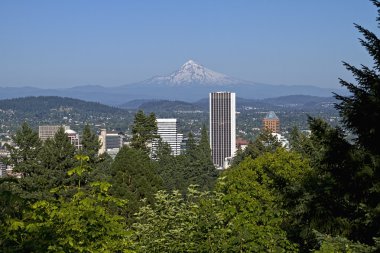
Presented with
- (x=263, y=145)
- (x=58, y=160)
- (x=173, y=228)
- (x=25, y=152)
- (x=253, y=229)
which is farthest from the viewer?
(x=263, y=145)

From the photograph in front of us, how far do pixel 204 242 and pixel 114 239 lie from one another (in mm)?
2613

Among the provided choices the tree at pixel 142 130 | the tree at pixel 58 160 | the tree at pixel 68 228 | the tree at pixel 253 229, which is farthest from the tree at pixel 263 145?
the tree at pixel 68 228

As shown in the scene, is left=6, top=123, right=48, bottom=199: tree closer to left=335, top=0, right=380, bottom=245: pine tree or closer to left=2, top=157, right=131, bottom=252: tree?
left=335, top=0, right=380, bottom=245: pine tree

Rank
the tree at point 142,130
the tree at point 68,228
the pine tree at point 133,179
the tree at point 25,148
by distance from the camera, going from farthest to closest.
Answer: the tree at point 142,130
the tree at point 25,148
the pine tree at point 133,179
the tree at point 68,228

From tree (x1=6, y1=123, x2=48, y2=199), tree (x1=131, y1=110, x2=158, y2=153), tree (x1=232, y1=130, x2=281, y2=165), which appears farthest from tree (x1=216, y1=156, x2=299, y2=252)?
tree (x1=131, y1=110, x2=158, y2=153)

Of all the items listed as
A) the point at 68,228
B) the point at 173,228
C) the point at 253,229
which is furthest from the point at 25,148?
the point at 68,228

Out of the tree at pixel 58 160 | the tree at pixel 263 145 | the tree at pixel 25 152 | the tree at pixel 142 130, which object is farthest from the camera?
the tree at pixel 142 130

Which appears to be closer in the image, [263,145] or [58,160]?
[58,160]

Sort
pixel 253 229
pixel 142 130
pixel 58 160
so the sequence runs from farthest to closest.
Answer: pixel 142 130 → pixel 58 160 → pixel 253 229

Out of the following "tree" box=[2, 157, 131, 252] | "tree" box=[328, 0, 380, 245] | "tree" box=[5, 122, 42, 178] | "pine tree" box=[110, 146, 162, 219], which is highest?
"tree" box=[328, 0, 380, 245]

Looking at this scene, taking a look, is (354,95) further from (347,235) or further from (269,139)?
(269,139)

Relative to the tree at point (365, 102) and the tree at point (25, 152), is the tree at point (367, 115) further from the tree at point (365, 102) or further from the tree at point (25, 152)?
the tree at point (25, 152)

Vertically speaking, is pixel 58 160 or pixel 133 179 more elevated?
pixel 58 160

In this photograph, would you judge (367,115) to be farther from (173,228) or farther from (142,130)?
(142,130)
